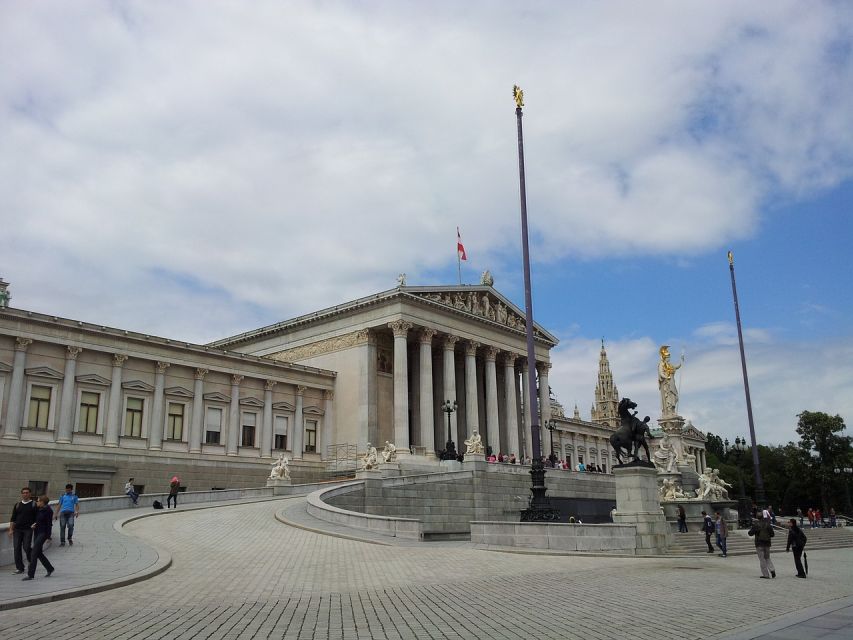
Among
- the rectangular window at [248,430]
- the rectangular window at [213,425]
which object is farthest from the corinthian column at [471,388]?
the rectangular window at [213,425]

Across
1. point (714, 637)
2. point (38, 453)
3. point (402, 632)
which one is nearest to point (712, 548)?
point (714, 637)

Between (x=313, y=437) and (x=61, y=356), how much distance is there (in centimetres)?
2064

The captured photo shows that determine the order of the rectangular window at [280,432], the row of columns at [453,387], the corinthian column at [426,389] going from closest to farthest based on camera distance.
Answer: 1. the rectangular window at [280,432]
2. the row of columns at [453,387]
3. the corinthian column at [426,389]

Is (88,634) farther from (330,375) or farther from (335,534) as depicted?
(330,375)

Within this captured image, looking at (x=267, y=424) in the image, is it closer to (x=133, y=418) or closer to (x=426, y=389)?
(x=133, y=418)

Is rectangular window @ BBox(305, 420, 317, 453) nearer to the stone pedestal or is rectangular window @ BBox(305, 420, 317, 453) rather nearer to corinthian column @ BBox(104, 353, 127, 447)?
corinthian column @ BBox(104, 353, 127, 447)

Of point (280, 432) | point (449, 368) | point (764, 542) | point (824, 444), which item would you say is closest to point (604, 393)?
point (824, 444)

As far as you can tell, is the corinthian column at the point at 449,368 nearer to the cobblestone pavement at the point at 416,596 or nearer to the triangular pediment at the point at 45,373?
the triangular pediment at the point at 45,373

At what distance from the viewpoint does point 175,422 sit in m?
49.0

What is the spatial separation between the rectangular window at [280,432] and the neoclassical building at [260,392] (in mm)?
96

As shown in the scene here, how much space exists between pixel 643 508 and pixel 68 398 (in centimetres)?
3335

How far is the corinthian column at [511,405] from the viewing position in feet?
216

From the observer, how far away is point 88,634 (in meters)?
9.86

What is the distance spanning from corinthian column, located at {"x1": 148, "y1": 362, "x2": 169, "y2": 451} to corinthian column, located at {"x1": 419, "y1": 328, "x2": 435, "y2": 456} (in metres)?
19.4
